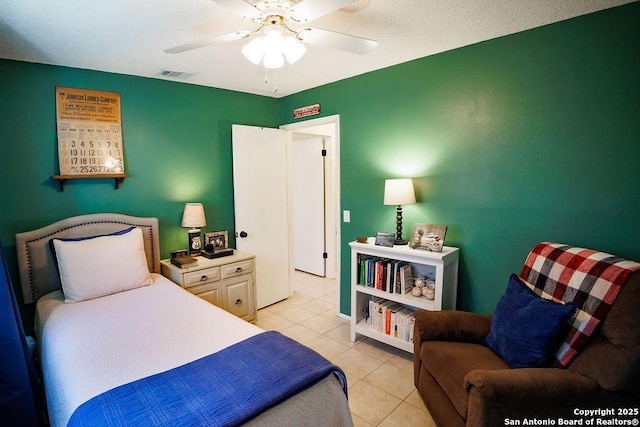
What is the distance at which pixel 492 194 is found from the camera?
94.8 inches

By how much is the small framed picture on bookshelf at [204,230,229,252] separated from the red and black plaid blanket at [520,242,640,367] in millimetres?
2692

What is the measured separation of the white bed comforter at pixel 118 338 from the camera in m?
1.43

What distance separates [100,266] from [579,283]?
2980 mm

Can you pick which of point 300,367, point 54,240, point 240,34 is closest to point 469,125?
point 240,34

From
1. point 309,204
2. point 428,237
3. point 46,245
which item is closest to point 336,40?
point 428,237

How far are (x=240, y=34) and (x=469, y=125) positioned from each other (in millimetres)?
1759

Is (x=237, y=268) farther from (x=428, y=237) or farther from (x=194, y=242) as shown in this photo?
(x=428, y=237)

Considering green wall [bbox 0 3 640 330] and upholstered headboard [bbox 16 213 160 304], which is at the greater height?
green wall [bbox 0 3 640 330]

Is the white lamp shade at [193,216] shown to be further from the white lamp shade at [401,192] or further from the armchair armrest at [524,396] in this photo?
the armchair armrest at [524,396]

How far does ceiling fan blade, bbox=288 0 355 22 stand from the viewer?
1.33 meters

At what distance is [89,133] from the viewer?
8.90ft

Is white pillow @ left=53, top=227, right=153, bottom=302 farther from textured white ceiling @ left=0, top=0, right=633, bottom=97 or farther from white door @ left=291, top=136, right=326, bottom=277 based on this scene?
white door @ left=291, top=136, right=326, bottom=277

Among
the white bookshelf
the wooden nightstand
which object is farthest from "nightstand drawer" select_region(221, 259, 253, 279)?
the white bookshelf
